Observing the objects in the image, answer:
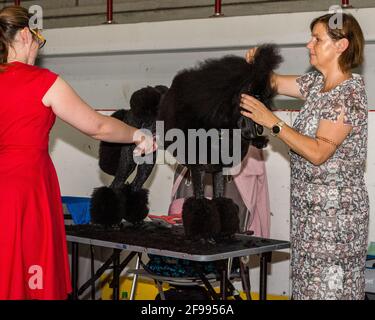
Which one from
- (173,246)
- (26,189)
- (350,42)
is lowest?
(173,246)

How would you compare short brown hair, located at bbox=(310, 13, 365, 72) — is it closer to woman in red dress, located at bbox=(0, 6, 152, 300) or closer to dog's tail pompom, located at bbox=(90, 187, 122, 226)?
woman in red dress, located at bbox=(0, 6, 152, 300)

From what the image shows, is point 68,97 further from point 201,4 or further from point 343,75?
point 201,4

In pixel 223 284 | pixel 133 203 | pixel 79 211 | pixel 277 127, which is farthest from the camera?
pixel 79 211

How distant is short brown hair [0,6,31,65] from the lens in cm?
163

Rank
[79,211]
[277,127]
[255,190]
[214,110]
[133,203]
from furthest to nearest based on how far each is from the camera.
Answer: [79,211]
[255,190]
[133,203]
[214,110]
[277,127]

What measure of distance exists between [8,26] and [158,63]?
160cm

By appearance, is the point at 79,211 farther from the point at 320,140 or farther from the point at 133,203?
the point at 320,140

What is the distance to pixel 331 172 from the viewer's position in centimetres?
173

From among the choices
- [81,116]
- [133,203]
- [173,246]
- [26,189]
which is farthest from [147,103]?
[26,189]

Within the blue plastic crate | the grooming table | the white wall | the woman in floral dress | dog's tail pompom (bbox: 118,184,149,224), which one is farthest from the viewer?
the blue plastic crate

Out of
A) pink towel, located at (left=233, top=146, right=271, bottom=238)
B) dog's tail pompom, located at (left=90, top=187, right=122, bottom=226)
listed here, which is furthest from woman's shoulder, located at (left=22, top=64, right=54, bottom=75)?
pink towel, located at (left=233, top=146, right=271, bottom=238)

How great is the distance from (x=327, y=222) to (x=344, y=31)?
20.2 inches

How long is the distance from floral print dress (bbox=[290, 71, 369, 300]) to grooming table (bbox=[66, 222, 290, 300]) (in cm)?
35

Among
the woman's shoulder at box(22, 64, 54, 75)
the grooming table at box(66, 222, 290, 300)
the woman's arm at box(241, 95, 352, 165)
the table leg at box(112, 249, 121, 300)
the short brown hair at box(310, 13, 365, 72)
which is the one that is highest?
the short brown hair at box(310, 13, 365, 72)
